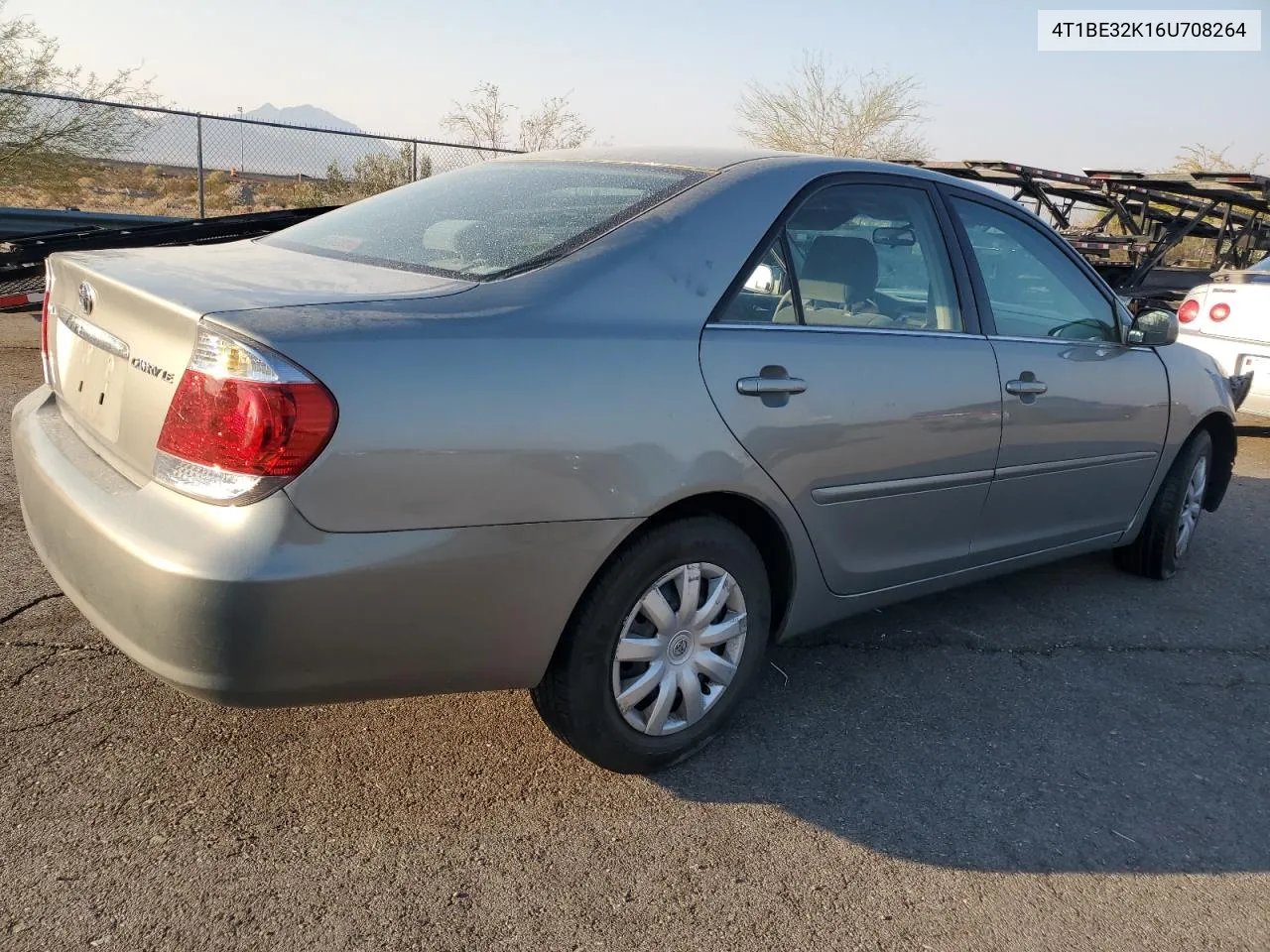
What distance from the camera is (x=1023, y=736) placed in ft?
10.3

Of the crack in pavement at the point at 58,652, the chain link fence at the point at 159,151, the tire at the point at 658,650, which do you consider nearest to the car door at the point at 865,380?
the tire at the point at 658,650

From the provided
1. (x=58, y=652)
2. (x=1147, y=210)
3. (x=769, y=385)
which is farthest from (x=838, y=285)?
(x=1147, y=210)

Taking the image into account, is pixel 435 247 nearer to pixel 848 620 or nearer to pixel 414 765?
pixel 414 765

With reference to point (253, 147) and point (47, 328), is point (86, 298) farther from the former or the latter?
point (253, 147)

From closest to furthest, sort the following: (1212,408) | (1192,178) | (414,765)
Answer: (414,765)
(1212,408)
(1192,178)

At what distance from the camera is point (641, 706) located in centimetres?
266

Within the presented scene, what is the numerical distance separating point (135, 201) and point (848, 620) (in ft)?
64.2

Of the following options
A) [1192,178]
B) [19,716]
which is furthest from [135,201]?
[19,716]

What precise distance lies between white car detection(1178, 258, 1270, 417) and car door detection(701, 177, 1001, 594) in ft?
15.6

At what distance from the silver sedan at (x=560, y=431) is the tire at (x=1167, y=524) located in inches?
42.6

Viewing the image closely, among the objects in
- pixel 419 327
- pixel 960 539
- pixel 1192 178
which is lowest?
pixel 960 539

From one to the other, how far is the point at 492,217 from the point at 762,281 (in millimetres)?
767

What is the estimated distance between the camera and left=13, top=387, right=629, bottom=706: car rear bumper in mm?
1983

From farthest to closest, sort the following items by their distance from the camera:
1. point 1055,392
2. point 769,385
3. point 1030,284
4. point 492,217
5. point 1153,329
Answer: point 1153,329, point 1030,284, point 1055,392, point 492,217, point 769,385
